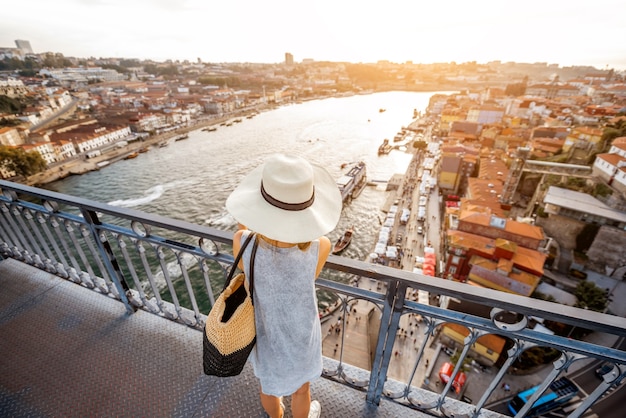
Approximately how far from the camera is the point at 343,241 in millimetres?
17422

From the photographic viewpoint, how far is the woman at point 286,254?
969 mm

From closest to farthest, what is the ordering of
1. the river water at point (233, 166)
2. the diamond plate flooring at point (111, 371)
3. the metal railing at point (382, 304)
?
1. the metal railing at point (382, 304)
2. the diamond plate flooring at point (111, 371)
3. the river water at point (233, 166)

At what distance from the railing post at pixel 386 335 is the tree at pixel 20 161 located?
32.1m

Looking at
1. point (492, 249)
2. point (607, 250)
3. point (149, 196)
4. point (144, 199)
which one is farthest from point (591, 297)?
point (149, 196)

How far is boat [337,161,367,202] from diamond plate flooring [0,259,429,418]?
62.9 feet

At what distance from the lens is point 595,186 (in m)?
17.8

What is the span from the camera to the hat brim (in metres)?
0.94

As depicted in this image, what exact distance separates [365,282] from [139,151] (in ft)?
102

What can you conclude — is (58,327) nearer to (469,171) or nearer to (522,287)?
(522,287)

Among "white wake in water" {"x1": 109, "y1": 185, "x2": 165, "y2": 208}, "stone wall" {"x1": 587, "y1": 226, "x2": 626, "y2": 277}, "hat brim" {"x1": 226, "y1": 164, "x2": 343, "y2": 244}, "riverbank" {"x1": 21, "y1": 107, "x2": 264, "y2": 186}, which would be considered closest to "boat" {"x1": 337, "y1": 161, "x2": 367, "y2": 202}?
"white wake in water" {"x1": 109, "y1": 185, "x2": 165, "y2": 208}

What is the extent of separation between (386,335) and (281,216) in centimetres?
109

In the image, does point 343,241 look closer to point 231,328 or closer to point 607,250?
point 607,250

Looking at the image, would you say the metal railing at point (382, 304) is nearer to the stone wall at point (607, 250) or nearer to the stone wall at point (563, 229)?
the stone wall at point (607, 250)

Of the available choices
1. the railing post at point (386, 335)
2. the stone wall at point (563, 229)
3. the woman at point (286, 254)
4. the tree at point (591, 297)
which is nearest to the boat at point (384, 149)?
the stone wall at point (563, 229)
